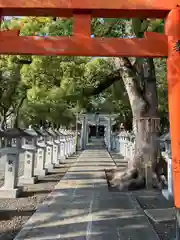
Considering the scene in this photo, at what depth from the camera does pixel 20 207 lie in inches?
273

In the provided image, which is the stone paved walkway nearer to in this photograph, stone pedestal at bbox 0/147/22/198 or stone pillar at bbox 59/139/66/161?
stone pedestal at bbox 0/147/22/198

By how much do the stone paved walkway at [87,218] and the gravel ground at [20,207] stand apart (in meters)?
0.25

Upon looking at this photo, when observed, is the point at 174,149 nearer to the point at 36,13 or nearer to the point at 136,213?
the point at 136,213

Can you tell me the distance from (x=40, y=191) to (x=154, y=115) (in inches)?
188

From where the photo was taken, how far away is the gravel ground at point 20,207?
5.34 meters

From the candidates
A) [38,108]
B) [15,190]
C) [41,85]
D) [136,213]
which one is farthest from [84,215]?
[38,108]

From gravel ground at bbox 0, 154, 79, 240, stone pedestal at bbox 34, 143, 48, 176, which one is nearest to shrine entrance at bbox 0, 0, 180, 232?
gravel ground at bbox 0, 154, 79, 240

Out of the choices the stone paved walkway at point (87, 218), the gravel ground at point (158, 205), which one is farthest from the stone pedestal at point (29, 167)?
the gravel ground at point (158, 205)

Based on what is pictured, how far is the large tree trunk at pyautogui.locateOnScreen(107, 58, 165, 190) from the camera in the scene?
10.0 meters

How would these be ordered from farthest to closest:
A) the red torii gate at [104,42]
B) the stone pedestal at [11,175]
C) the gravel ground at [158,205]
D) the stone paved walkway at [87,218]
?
1. the stone pedestal at [11,175]
2. the gravel ground at [158,205]
3. the stone paved walkway at [87,218]
4. the red torii gate at [104,42]

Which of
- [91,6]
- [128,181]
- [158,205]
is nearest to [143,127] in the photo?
[128,181]

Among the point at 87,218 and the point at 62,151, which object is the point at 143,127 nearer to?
the point at 87,218

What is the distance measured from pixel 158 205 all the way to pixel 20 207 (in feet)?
11.8

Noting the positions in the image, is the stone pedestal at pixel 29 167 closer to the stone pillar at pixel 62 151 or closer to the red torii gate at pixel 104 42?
the red torii gate at pixel 104 42
